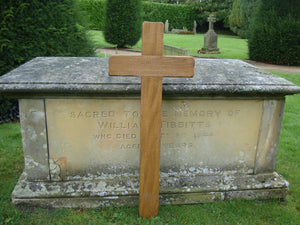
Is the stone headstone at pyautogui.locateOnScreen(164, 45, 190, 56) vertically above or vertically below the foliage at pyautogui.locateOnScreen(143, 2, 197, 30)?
below

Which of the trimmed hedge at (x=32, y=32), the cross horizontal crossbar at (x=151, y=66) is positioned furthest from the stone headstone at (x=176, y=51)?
the cross horizontal crossbar at (x=151, y=66)

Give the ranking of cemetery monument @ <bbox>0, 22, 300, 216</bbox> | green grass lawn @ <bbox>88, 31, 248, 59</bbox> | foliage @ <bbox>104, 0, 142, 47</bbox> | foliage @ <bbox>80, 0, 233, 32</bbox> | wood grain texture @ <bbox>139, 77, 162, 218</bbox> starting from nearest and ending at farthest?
1. wood grain texture @ <bbox>139, 77, 162, 218</bbox>
2. cemetery monument @ <bbox>0, 22, 300, 216</bbox>
3. foliage @ <bbox>104, 0, 142, 47</bbox>
4. green grass lawn @ <bbox>88, 31, 248, 59</bbox>
5. foliage @ <bbox>80, 0, 233, 32</bbox>

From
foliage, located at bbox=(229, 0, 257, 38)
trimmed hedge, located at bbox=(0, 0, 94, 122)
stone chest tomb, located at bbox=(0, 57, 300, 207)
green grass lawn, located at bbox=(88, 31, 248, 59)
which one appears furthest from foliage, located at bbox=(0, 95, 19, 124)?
foliage, located at bbox=(229, 0, 257, 38)

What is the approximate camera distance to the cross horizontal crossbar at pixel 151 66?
2.10 meters

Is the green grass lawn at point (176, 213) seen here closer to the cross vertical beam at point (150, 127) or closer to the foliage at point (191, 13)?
the cross vertical beam at point (150, 127)

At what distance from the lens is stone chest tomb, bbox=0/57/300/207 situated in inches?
94.0

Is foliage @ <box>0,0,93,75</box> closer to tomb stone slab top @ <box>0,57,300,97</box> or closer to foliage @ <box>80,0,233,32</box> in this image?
tomb stone slab top @ <box>0,57,300,97</box>

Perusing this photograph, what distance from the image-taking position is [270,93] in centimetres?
248

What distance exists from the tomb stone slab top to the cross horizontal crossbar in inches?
9.0

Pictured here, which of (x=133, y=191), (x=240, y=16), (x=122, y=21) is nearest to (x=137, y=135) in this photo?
(x=133, y=191)

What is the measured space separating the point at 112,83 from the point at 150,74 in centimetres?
39

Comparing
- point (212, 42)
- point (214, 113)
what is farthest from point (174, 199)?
point (212, 42)

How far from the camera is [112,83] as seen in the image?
2.33 meters

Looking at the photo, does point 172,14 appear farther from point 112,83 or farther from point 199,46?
point 112,83
